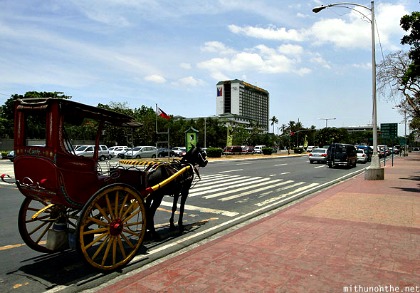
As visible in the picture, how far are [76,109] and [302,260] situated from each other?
13.1 feet

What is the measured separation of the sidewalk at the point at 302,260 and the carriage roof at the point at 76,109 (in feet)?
7.87

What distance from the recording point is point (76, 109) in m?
4.72

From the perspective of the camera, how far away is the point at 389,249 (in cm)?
542

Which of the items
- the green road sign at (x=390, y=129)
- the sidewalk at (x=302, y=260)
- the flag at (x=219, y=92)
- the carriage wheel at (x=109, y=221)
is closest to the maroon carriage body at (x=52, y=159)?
the carriage wheel at (x=109, y=221)

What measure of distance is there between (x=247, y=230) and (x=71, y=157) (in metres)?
3.82

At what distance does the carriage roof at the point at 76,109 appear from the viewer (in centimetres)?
434

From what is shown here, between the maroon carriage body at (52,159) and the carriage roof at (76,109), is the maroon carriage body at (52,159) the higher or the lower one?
the lower one

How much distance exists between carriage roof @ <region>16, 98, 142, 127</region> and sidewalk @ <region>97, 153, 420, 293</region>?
2400 millimetres

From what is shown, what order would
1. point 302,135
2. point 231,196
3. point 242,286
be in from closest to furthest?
point 242,286
point 231,196
point 302,135

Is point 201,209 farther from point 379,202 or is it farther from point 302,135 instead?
point 302,135

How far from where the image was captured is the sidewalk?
4.09 metres

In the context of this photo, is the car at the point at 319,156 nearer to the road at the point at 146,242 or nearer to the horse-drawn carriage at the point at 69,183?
the road at the point at 146,242

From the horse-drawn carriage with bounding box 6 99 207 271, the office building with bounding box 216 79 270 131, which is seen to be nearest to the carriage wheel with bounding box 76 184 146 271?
the horse-drawn carriage with bounding box 6 99 207 271

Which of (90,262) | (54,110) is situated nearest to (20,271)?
(90,262)
